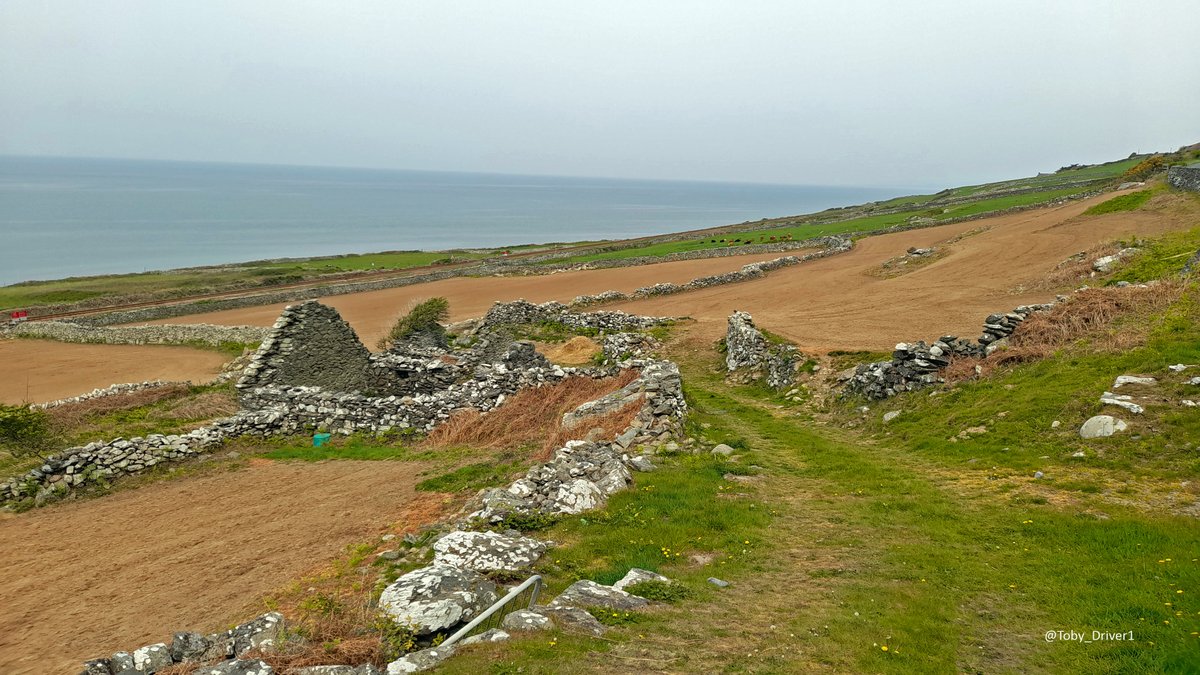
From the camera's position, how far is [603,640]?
6301mm

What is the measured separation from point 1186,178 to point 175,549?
59660 mm

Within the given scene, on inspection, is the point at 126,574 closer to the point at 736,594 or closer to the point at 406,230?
the point at 736,594

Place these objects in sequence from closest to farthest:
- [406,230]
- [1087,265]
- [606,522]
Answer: [606,522] < [1087,265] < [406,230]

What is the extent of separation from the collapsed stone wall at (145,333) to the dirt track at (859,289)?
593 centimetres

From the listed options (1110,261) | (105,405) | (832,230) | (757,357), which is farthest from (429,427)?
(832,230)

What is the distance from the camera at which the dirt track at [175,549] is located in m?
8.97

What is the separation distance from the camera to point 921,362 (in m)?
17.2

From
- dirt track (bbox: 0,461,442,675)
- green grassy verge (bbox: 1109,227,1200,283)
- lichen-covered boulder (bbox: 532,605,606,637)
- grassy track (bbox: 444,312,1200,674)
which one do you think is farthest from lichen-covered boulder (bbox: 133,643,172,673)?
green grassy verge (bbox: 1109,227,1200,283)

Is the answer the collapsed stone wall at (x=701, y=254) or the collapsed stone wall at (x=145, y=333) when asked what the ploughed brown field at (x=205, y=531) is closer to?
the collapsed stone wall at (x=145, y=333)

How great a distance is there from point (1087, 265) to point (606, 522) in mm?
30758

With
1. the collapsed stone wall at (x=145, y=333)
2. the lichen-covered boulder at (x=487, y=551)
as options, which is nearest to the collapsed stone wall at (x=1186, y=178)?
the lichen-covered boulder at (x=487, y=551)

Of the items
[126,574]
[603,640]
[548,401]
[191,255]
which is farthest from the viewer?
[191,255]

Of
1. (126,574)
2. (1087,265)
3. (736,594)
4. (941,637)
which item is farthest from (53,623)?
(1087,265)

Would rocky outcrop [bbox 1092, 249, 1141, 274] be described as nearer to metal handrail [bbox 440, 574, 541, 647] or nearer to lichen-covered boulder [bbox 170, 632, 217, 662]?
metal handrail [bbox 440, 574, 541, 647]
